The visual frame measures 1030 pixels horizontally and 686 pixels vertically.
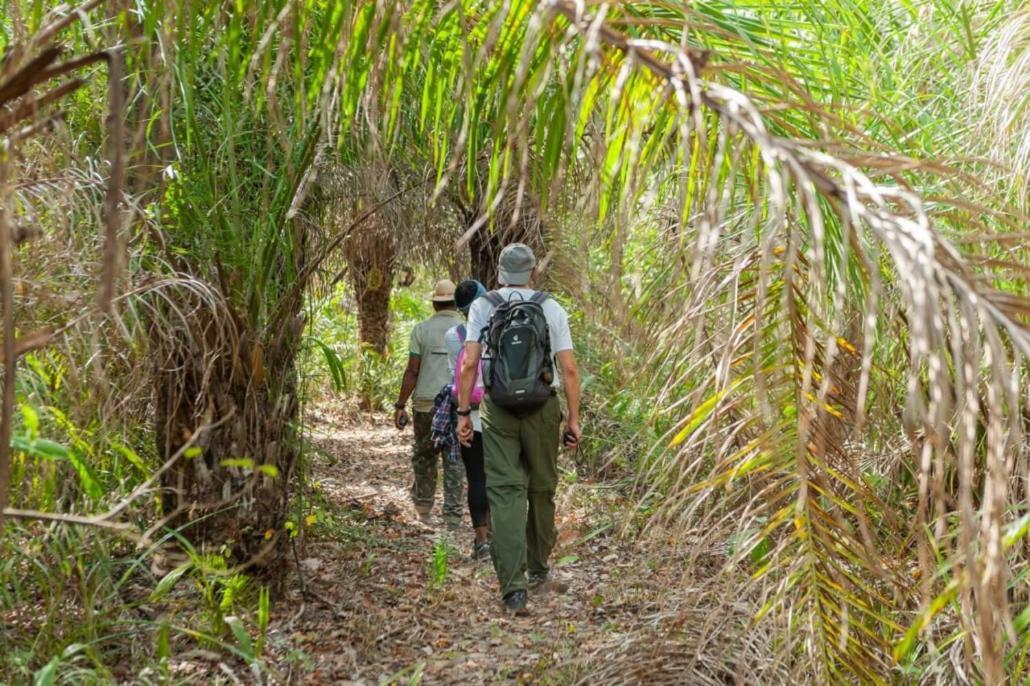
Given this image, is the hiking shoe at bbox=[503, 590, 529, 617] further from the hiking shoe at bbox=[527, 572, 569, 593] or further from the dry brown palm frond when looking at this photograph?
the dry brown palm frond

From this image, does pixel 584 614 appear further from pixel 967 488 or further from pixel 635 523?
pixel 967 488

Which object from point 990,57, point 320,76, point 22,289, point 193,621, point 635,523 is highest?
point 990,57

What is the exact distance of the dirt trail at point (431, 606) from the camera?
16.1ft

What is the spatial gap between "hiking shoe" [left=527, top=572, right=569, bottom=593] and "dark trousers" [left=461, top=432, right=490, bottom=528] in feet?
3.11

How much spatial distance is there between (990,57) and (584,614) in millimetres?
3459

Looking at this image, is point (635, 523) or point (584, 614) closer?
point (584, 614)

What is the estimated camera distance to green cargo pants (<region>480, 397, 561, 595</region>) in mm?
5750

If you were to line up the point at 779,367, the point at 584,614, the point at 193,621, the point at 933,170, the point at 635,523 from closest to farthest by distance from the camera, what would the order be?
the point at 933,170 < the point at 779,367 < the point at 193,621 < the point at 584,614 < the point at 635,523

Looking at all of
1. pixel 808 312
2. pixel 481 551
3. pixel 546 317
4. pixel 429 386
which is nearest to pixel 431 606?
pixel 481 551

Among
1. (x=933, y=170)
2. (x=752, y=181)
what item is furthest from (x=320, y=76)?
(x=933, y=170)

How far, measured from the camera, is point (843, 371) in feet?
10.6

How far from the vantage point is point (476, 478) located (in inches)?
281

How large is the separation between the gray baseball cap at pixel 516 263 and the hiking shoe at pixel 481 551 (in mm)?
2274

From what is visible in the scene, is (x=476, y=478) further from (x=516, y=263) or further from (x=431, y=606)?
(x=516, y=263)
